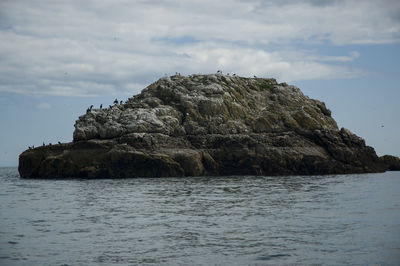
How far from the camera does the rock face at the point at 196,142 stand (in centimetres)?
6350

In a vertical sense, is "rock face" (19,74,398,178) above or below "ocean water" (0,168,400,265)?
above

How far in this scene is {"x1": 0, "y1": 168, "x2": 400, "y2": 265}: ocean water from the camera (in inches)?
700

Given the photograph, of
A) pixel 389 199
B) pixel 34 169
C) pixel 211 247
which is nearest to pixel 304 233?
pixel 211 247

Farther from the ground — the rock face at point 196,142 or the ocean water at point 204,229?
the rock face at point 196,142

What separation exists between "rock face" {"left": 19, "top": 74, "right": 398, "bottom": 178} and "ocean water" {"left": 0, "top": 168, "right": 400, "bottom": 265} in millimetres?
24586

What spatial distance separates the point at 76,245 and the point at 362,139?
58.2 meters

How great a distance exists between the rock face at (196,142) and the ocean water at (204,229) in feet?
80.7

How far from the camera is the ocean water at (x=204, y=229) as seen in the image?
Result: 17781 mm

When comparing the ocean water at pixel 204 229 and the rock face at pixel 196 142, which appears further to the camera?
the rock face at pixel 196 142

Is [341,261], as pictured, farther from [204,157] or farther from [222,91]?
[222,91]

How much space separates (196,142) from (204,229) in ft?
146

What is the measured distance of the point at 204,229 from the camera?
23.3 metres

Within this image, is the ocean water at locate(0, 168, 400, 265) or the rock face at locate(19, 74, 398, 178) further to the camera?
the rock face at locate(19, 74, 398, 178)

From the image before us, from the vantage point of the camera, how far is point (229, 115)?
72.4 metres
